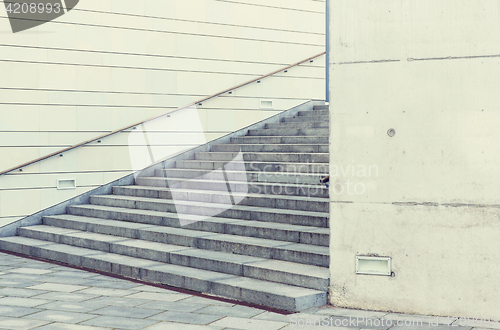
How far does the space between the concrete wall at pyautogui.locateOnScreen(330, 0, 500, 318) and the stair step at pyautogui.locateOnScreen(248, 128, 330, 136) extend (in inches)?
174

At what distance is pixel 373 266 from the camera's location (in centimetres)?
530

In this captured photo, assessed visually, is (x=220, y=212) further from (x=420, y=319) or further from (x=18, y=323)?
(x=420, y=319)

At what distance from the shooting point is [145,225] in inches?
328

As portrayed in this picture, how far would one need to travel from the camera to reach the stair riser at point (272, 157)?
8875 mm

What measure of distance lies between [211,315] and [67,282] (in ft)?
7.42

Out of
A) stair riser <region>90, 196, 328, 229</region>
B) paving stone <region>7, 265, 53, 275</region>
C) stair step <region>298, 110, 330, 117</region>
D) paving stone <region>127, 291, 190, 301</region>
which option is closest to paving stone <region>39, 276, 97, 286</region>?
paving stone <region>7, 265, 53, 275</region>

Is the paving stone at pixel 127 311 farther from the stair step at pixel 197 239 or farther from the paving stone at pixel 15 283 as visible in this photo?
the stair step at pixel 197 239

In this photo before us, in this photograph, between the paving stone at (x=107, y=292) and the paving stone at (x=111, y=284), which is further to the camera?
the paving stone at (x=111, y=284)

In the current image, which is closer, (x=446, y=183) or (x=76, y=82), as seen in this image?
(x=446, y=183)

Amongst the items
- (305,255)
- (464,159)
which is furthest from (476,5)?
(305,255)

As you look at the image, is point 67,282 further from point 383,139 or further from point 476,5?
point 476,5

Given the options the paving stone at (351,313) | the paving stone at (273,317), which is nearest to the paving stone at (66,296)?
the paving stone at (273,317)

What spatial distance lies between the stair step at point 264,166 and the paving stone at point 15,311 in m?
4.55

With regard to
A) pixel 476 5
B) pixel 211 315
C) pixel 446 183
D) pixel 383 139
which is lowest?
pixel 211 315
